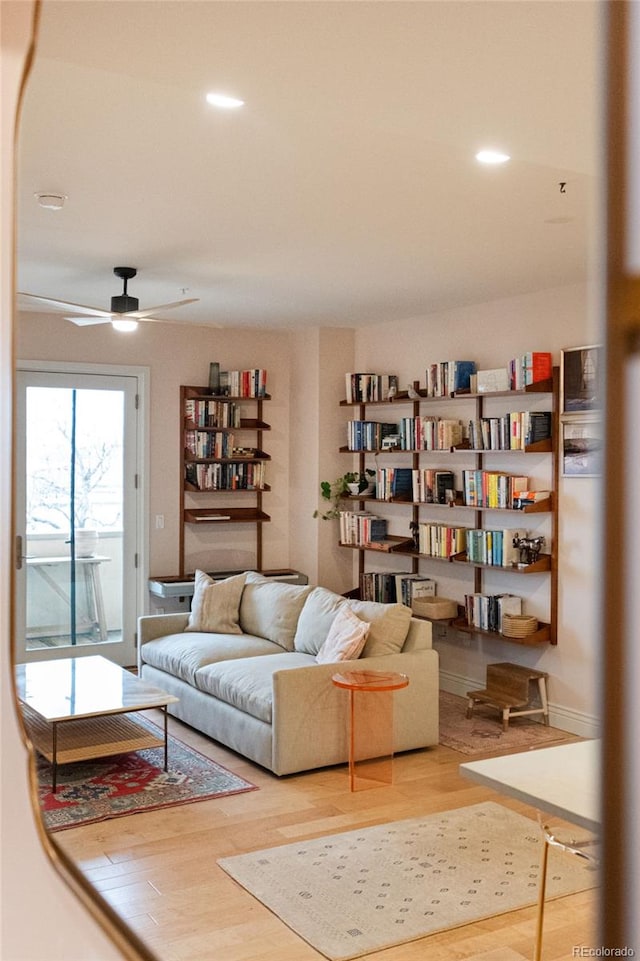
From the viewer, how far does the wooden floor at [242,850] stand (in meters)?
2.40

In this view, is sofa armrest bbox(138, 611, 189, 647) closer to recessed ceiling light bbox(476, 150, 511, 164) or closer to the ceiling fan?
the ceiling fan

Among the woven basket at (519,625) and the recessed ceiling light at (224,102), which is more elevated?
the recessed ceiling light at (224,102)

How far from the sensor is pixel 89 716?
143 inches

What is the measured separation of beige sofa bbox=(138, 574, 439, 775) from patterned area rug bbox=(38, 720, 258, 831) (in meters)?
0.22

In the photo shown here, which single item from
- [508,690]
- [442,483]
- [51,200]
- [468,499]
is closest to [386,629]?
[508,690]

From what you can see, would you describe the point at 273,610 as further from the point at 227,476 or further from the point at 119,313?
the point at 119,313

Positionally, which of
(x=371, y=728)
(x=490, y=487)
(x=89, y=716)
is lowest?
(x=371, y=728)

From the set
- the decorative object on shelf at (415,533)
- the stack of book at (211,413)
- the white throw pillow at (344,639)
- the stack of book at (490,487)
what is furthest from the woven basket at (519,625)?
the stack of book at (211,413)

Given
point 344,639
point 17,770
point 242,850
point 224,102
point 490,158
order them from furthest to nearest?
point 344,639
point 242,850
point 490,158
point 224,102
point 17,770

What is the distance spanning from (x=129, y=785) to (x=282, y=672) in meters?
0.81

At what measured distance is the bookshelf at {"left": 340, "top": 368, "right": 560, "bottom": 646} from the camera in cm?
416

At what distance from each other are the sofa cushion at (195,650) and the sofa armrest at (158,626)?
4cm

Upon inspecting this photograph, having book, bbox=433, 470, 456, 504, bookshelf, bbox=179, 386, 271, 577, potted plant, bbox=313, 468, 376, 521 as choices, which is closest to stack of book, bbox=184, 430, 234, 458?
bookshelf, bbox=179, 386, 271, 577

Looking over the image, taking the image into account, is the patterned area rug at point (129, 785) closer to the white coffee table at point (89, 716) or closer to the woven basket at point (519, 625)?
the white coffee table at point (89, 716)
